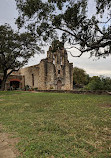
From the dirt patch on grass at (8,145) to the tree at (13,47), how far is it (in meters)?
14.3

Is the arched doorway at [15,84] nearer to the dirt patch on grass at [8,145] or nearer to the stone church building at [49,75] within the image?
the stone church building at [49,75]

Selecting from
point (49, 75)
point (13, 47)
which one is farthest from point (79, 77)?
point (13, 47)

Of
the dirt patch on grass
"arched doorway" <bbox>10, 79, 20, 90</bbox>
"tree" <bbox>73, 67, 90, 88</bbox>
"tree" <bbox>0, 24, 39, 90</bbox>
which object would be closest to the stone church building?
"arched doorway" <bbox>10, 79, 20, 90</bbox>

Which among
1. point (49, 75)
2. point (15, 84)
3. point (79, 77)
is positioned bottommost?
point (15, 84)

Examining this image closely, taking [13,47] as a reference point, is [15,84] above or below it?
below

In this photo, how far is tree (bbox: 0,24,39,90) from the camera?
1666cm

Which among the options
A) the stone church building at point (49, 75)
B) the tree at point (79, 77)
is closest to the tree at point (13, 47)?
the stone church building at point (49, 75)

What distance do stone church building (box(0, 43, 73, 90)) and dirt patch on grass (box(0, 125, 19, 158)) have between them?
23466 mm

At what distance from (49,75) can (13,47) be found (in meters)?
11.2

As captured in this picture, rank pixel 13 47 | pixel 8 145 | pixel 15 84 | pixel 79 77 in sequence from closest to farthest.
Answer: pixel 8 145 → pixel 13 47 → pixel 15 84 → pixel 79 77

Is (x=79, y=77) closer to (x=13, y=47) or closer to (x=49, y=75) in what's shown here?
(x=49, y=75)

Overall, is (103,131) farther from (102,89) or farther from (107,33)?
(102,89)

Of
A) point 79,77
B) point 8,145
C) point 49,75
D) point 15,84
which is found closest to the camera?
point 8,145

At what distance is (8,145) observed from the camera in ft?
8.29
